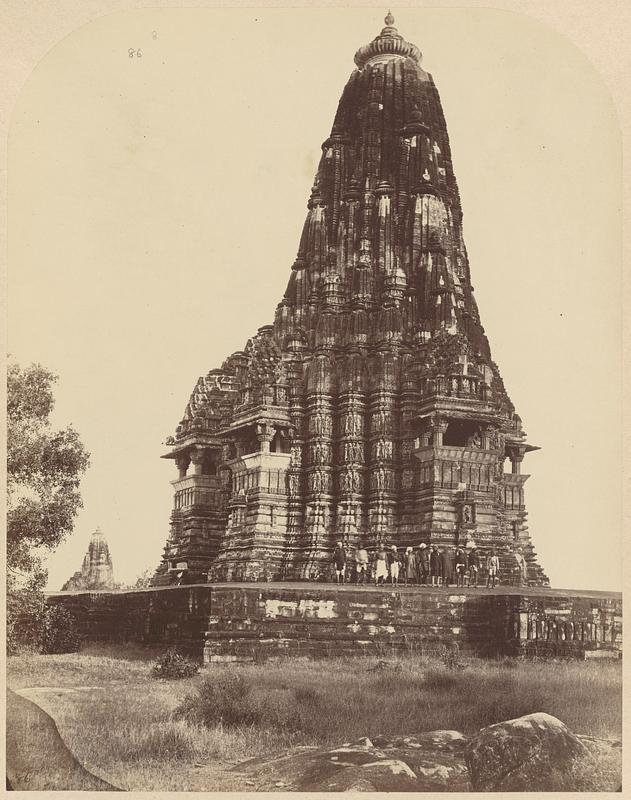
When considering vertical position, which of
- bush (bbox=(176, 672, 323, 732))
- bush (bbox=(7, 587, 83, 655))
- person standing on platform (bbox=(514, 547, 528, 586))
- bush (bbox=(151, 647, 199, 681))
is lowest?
bush (bbox=(176, 672, 323, 732))

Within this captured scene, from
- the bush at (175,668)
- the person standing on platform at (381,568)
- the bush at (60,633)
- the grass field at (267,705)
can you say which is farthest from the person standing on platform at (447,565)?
the bush at (175,668)

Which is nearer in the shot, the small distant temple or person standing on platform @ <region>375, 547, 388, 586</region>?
person standing on platform @ <region>375, 547, 388, 586</region>

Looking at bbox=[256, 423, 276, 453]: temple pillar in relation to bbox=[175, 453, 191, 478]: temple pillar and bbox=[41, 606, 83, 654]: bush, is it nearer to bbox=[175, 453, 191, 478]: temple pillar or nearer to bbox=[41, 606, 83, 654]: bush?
bbox=[175, 453, 191, 478]: temple pillar

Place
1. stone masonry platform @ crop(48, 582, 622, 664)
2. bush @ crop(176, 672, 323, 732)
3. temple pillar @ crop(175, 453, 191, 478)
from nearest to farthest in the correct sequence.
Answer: bush @ crop(176, 672, 323, 732) < stone masonry platform @ crop(48, 582, 622, 664) < temple pillar @ crop(175, 453, 191, 478)

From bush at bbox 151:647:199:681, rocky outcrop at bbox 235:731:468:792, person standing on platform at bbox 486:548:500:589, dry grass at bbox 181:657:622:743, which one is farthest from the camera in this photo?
person standing on platform at bbox 486:548:500:589

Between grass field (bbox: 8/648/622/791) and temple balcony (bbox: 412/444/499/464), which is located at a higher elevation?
temple balcony (bbox: 412/444/499/464)

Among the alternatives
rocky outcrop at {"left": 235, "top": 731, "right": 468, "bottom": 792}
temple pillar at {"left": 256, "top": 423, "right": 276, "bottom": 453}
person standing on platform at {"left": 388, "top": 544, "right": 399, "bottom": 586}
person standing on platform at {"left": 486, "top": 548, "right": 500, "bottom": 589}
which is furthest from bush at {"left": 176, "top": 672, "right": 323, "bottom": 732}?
temple pillar at {"left": 256, "top": 423, "right": 276, "bottom": 453}

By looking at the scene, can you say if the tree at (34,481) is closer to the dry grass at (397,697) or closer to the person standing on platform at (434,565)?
the dry grass at (397,697)

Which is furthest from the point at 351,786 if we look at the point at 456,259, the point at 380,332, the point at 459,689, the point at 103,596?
the point at 456,259
